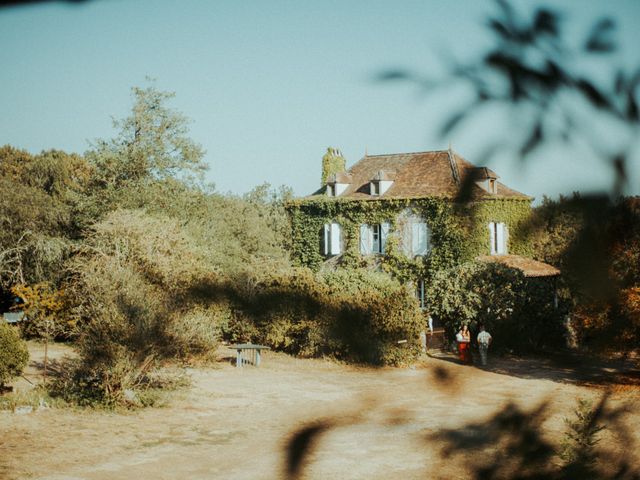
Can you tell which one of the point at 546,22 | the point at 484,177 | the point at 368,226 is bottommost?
the point at 484,177

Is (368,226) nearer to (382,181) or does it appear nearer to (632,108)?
(382,181)

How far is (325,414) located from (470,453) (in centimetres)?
51

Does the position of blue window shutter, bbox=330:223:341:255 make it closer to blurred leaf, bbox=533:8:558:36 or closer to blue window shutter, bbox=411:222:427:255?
blue window shutter, bbox=411:222:427:255

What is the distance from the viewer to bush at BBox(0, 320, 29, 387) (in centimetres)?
1457

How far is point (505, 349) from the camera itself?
773 inches

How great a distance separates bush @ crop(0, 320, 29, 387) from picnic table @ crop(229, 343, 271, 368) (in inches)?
231

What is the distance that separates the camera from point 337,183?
29438 millimetres

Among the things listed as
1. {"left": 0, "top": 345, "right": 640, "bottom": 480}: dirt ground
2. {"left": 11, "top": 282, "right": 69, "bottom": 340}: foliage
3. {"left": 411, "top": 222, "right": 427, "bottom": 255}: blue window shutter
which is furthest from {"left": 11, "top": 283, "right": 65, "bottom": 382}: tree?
{"left": 411, "top": 222, "right": 427, "bottom": 255}: blue window shutter

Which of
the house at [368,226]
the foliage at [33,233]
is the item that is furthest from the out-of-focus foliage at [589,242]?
the foliage at [33,233]

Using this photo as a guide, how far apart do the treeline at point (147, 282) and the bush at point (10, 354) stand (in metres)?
0.92

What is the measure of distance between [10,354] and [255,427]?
619 cm

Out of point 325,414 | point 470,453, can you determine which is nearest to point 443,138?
point 325,414

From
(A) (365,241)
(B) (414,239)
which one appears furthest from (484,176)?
(B) (414,239)

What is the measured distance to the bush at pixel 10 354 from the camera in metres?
14.6
